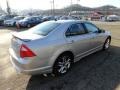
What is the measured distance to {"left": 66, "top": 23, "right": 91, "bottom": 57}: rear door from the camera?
5.07 m

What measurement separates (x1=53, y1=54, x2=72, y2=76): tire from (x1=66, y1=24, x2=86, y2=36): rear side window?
719 mm

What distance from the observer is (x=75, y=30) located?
5.36 metres

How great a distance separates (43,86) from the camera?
4434 millimetres

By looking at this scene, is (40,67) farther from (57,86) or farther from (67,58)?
(67,58)

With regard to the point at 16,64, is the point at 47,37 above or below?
above

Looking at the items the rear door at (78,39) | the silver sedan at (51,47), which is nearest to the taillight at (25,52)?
the silver sedan at (51,47)

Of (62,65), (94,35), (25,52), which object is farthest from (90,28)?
(25,52)

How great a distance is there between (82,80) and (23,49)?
193cm

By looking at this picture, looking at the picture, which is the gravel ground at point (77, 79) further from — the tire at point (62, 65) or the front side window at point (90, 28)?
the front side window at point (90, 28)

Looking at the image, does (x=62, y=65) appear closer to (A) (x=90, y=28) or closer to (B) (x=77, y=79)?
(B) (x=77, y=79)

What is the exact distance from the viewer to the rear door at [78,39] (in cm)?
507

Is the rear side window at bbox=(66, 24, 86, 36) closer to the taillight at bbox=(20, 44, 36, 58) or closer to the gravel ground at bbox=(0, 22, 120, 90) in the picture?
the gravel ground at bbox=(0, 22, 120, 90)

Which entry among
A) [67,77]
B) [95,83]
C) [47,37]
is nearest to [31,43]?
[47,37]

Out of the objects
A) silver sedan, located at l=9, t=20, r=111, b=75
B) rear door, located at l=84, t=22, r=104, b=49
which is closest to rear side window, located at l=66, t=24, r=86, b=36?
silver sedan, located at l=9, t=20, r=111, b=75
